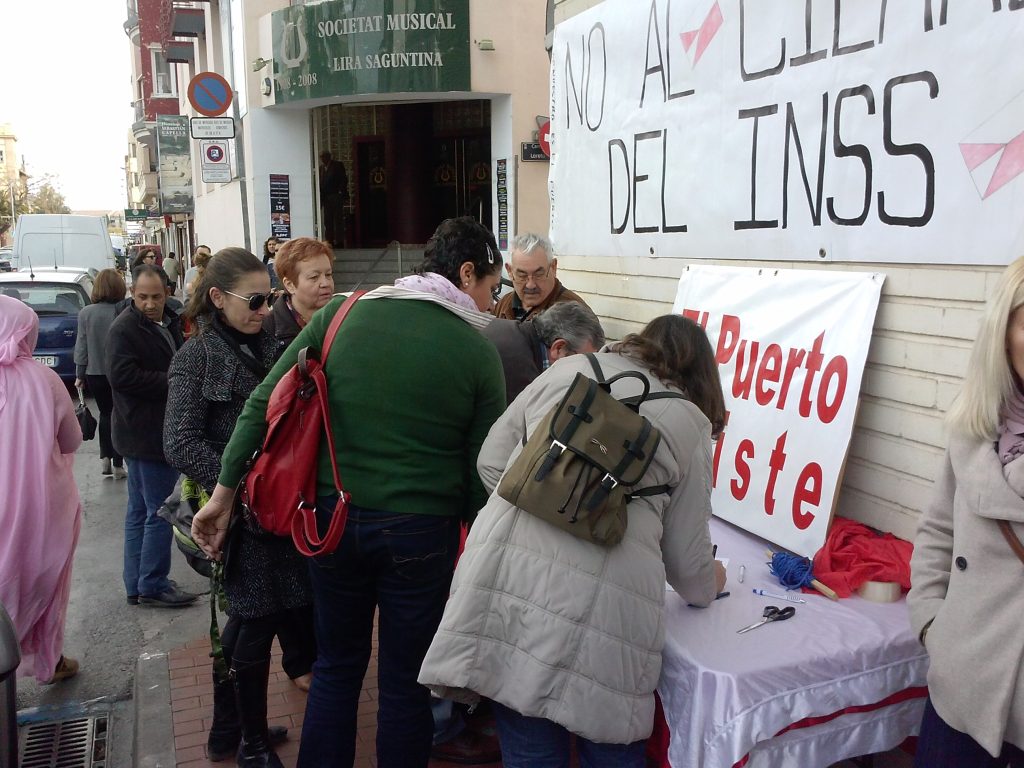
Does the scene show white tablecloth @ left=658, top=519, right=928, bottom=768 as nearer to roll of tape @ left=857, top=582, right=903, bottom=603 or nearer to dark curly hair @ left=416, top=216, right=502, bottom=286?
roll of tape @ left=857, top=582, right=903, bottom=603

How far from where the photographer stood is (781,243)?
3443 mm

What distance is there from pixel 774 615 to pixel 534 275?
245 cm

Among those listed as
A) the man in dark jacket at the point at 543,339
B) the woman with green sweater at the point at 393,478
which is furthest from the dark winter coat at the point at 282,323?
the woman with green sweater at the point at 393,478

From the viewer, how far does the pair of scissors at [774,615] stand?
8.40 ft

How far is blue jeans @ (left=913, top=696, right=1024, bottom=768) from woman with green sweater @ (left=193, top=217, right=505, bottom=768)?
1.35 meters

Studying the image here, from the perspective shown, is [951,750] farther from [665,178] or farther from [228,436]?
[665,178]

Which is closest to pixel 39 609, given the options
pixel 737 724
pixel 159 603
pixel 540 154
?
pixel 159 603

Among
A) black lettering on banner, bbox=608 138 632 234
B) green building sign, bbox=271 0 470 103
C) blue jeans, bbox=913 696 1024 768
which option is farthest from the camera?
green building sign, bbox=271 0 470 103

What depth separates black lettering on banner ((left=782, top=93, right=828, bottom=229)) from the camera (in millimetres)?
3180

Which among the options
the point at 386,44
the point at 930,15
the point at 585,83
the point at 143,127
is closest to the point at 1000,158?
the point at 930,15

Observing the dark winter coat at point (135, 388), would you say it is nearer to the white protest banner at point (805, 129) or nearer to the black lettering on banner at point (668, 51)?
the white protest banner at point (805, 129)

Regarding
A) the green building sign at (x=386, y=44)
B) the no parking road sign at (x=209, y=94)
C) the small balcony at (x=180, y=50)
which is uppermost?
the small balcony at (x=180, y=50)

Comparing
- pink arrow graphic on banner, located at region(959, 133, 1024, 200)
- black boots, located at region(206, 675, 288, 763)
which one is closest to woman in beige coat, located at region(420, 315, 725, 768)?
pink arrow graphic on banner, located at region(959, 133, 1024, 200)

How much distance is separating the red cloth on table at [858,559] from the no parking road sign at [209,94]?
9.20 m
